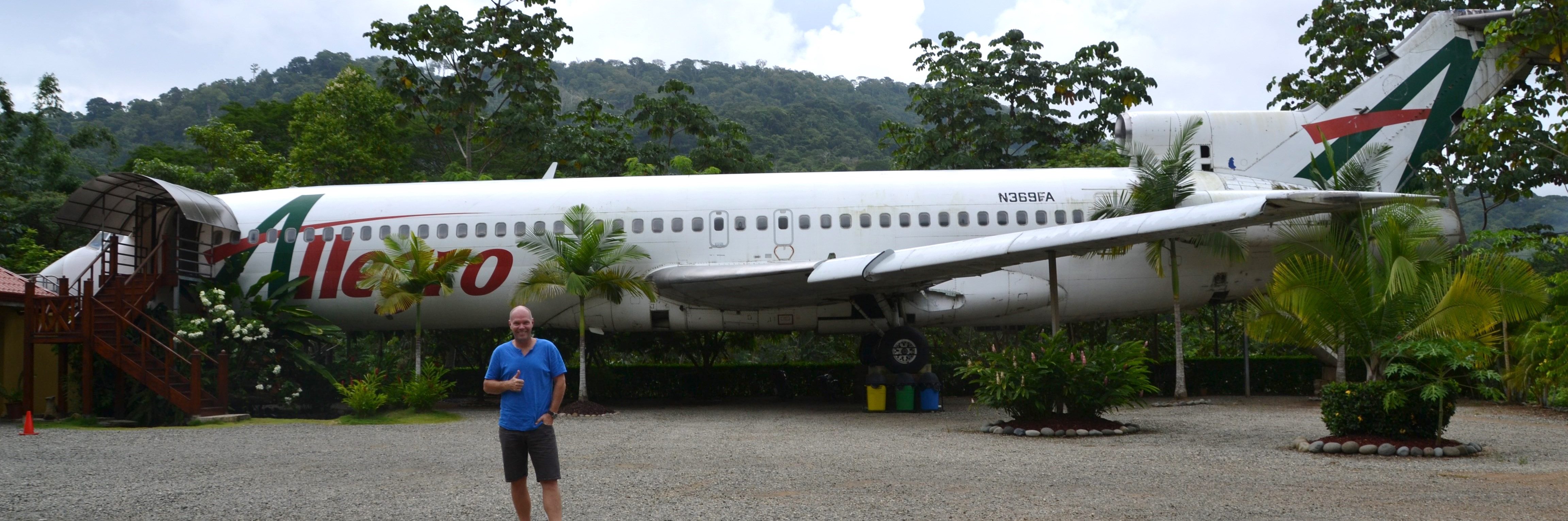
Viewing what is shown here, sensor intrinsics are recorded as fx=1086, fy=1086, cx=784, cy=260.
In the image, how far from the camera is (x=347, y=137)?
Result: 37562 millimetres

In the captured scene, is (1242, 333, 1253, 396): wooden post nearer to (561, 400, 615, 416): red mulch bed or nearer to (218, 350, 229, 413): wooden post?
(561, 400, 615, 416): red mulch bed

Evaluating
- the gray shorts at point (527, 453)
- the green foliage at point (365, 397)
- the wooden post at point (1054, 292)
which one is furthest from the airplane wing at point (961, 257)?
the gray shorts at point (527, 453)

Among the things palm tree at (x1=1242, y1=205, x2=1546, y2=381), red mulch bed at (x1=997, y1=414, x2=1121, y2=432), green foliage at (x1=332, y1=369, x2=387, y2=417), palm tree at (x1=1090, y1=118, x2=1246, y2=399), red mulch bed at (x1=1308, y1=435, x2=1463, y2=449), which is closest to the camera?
red mulch bed at (x1=1308, y1=435, x2=1463, y2=449)

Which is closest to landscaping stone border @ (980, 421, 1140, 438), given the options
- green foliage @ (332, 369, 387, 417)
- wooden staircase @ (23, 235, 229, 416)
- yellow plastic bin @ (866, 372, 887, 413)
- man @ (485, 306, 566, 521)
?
yellow plastic bin @ (866, 372, 887, 413)

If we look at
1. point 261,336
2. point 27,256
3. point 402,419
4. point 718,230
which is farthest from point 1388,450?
point 27,256

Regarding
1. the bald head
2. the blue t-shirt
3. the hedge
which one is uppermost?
the bald head

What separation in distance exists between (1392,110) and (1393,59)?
99 cm

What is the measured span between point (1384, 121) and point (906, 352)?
32.5 ft

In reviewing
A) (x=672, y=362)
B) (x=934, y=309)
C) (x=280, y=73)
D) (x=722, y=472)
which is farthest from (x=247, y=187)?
(x=280, y=73)

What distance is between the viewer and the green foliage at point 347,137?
3675cm

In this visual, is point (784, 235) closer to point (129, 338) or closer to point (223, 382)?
point (223, 382)

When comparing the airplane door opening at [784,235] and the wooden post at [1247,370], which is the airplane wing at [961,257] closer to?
the airplane door opening at [784,235]

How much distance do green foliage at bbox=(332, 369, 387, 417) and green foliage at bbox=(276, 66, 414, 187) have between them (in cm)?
2080

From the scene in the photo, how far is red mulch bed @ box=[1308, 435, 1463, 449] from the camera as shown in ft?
34.2
